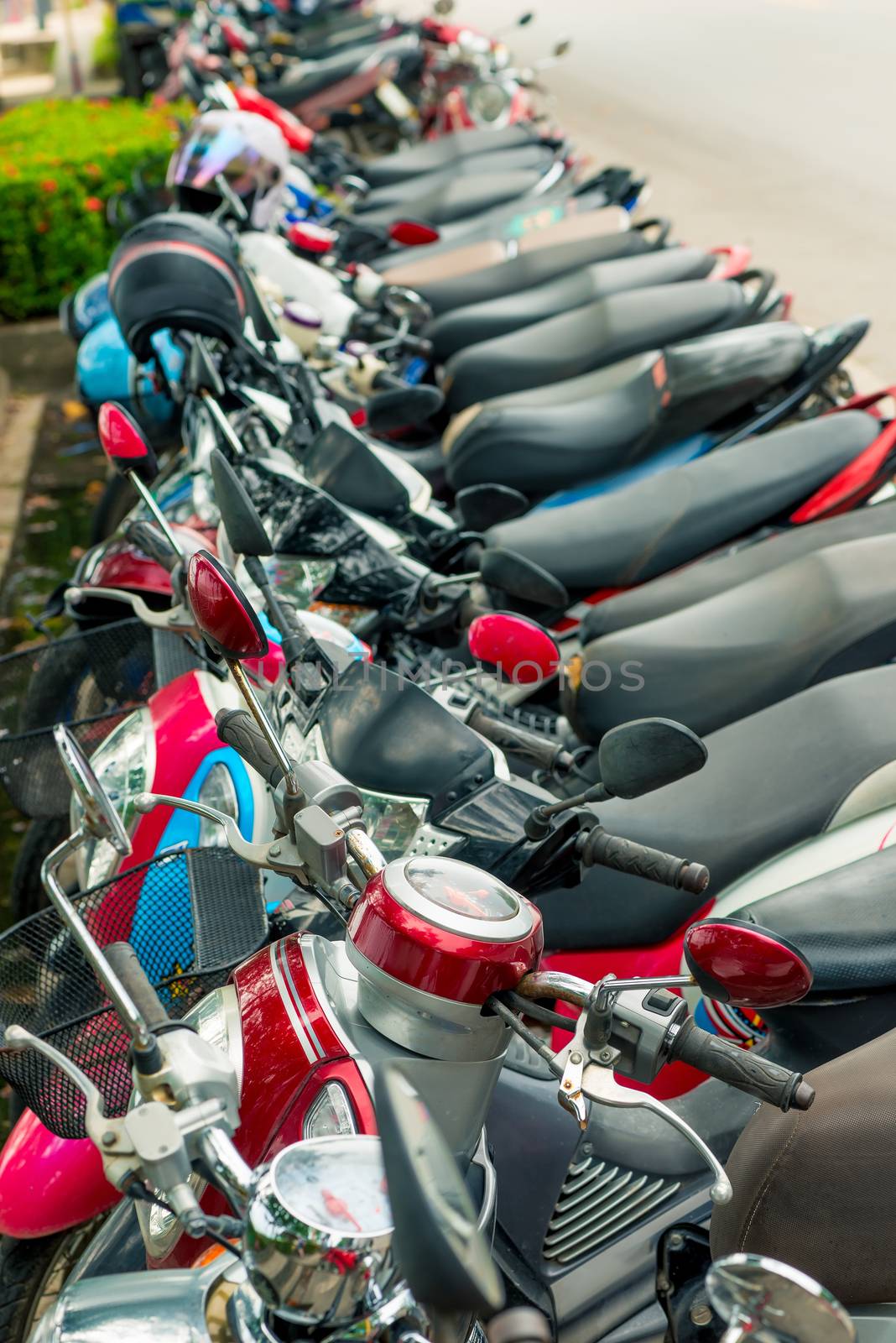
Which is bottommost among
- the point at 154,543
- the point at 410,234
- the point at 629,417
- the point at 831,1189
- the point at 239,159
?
the point at 831,1189

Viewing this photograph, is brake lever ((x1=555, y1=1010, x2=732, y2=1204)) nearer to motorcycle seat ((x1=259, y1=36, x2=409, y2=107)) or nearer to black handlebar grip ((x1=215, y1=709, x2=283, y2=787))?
black handlebar grip ((x1=215, y1=709, x2=283, y2=787))

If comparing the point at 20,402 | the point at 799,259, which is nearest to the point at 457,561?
the point at 20,402

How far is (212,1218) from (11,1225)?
0.87 m

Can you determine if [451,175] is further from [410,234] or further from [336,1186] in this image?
[336,1186]

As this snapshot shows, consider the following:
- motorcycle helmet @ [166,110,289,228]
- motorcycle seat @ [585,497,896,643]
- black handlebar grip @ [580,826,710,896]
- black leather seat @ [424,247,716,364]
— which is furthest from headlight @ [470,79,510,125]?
black handlebar grip @ [580,826,710,896]

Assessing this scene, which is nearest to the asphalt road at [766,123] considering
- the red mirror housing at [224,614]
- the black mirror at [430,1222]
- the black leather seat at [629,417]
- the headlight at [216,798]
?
the black leather seat at [629,417]

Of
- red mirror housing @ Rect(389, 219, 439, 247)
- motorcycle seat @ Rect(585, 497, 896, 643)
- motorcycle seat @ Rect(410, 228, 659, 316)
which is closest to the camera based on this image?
motorcycle seat @ Rect(585, 497, 896, 643)

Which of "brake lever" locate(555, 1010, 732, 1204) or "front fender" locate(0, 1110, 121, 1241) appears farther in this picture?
"front fender" locate(0, 1110, 121, 1241)

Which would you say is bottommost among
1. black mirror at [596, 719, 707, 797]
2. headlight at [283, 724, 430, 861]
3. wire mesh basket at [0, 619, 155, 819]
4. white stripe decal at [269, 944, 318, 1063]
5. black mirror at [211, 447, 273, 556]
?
wire mesh basket at [0, 619, 155, 819]

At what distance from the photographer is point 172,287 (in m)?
2.69

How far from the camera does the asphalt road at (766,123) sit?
7.14m

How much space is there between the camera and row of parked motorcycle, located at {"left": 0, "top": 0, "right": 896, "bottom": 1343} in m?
1.07

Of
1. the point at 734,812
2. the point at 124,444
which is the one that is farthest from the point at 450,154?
the point at 734,812

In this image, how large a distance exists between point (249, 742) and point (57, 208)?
679 cm
